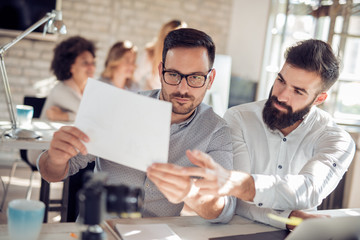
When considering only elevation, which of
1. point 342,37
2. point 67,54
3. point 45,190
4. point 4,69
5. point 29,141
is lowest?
point 45,190

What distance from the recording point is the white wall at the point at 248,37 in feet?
14.6

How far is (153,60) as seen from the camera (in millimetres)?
3414

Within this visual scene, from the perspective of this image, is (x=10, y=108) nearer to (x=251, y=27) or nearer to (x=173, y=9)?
(x=173, y=9)

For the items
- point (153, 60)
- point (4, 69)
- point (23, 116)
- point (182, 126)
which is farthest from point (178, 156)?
point (153, 60)

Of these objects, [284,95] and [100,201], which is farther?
[284,95]

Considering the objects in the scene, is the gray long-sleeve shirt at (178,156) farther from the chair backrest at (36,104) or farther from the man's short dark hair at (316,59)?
the chair backrest at (36,104)

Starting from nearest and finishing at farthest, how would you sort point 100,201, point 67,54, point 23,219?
point 100,201, point 23,219, point 67,54

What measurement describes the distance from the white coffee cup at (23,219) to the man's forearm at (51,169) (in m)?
0.34

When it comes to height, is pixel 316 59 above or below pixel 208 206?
above

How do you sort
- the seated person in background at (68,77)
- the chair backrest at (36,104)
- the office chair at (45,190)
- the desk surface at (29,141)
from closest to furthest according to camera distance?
the desk surface at (29,141), the office chair at (45,190), the seated person in background at (68,77), the chair backrest at (36,104)

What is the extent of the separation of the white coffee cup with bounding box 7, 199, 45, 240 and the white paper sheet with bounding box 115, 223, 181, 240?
23 cm

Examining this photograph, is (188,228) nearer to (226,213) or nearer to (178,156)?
(226,213)

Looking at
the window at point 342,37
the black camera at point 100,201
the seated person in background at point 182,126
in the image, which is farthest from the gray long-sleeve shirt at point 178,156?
the window at point 342,37

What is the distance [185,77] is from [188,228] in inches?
20.7
